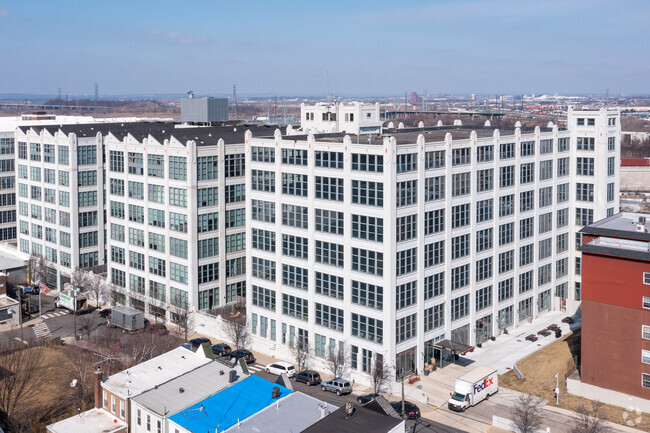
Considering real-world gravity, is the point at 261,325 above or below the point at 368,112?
below

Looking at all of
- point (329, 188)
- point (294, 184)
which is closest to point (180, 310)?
point (294, 184)

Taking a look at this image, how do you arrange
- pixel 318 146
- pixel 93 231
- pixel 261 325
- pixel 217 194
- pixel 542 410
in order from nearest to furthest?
pixel 542 410 → pixel 318 146 → pixel 261 325 → pixel 217 194 → pixel 93 231

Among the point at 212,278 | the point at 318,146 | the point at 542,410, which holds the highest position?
the point at 318,146

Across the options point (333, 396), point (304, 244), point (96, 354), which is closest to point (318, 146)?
point (304, 244)

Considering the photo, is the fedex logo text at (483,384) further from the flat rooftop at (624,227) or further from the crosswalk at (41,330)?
the crosswalk at (41,330)

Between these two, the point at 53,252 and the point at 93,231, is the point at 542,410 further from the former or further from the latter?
the point at 53,252

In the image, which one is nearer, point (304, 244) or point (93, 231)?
point (304, 244)

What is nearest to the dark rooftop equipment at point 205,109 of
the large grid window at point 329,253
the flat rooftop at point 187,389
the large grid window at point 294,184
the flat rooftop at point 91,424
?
the large grid window at point 294,184
